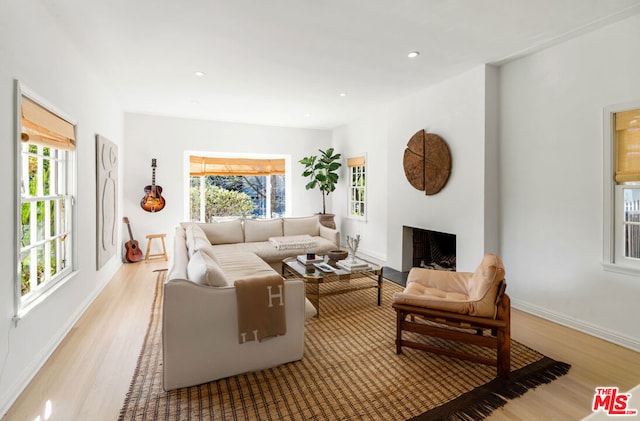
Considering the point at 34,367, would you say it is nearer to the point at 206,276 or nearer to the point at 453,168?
the point at 206,276

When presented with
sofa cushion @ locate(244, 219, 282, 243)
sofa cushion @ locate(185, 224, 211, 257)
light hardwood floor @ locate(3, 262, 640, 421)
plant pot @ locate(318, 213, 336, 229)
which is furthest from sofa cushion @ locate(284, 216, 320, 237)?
light hardwood floor @ locate(3, 262, 640, 421)

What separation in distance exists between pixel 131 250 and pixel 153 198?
0.96 metres

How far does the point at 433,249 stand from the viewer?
15.8 feet

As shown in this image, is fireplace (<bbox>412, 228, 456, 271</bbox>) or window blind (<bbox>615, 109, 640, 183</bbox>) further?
fireplace (<bbox>412, 228, 456, 271</bbox>)

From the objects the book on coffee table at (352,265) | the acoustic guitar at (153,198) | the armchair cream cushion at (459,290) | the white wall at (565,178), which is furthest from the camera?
the acoustic guitar at (153,198)

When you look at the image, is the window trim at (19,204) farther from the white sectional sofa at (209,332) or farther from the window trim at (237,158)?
the window trim at (237,158)

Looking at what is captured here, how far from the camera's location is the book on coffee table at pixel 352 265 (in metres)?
3.52

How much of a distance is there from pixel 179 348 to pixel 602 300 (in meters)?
3.42

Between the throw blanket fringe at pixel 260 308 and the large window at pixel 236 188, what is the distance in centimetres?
455

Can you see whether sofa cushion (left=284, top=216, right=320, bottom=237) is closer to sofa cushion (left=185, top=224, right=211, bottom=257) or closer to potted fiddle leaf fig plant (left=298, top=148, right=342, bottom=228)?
potted fiddle leaf fig plant (left=298, top=148, right=342, bottom=228)

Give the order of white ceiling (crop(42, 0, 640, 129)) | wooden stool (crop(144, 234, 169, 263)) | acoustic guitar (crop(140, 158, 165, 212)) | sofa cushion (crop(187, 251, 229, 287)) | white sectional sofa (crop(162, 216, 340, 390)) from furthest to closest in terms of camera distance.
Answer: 1. acoustic guitar (crop(140, 158, 165, 212))
2. wooden stool (crop(144, 234, 169, 263))
3. white ceiling (crop(42, 0, 640, 129))
4. sofa cushion (crop(187, 251, 229, 287))
5. white sectional sofa (crop(162, 216, 340, 390))

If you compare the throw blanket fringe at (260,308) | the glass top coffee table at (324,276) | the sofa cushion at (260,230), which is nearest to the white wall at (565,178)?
the glass top coffee table at (324,276)

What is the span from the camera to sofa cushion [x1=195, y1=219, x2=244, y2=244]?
16.1ft

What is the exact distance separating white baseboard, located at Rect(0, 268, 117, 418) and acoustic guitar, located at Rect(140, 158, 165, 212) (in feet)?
8.96
